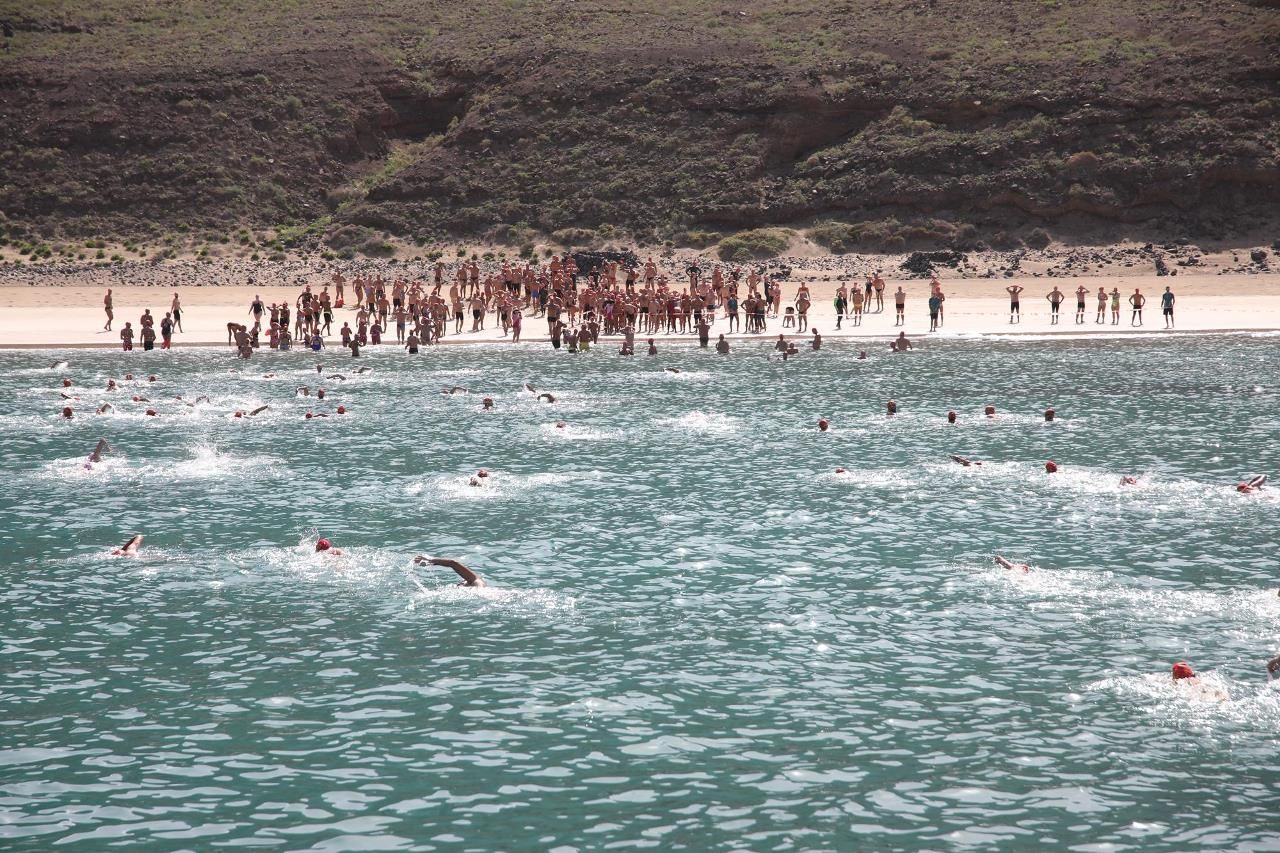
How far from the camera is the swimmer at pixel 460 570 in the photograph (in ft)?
49.5

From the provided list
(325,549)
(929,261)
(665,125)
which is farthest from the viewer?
(665,125)

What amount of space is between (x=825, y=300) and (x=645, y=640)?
48.0m

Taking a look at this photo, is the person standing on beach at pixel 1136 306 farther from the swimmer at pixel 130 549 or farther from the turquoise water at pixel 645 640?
the swimmer at pixel 130 549

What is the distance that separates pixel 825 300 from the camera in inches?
2371

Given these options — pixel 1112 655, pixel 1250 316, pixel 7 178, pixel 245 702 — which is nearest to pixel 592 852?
pixel 245 702

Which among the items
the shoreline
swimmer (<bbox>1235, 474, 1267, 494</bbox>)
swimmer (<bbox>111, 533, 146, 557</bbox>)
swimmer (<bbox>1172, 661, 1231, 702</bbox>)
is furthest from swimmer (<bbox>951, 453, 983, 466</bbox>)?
the shoreline

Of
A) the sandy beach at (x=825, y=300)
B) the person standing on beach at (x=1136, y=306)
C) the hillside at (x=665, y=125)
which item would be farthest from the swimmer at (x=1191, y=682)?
the hillside at (x=665, y=125)

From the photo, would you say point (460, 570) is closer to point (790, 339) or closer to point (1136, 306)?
point (790, 339)

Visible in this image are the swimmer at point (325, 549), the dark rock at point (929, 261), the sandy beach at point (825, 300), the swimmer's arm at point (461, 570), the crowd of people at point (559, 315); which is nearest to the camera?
the swimmer's arm at point (461, 570)

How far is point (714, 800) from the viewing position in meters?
9.96

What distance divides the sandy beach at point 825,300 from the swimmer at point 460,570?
31.7m

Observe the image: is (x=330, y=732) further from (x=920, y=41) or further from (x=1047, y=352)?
(x=920, y=41)

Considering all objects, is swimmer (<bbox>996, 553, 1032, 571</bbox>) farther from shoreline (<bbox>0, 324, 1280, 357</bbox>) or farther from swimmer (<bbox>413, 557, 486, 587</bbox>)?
shoreline (<bbox>0, 324, 1280, 357</bbox>)

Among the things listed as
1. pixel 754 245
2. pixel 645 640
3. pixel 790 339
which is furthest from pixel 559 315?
pixel 645 640
